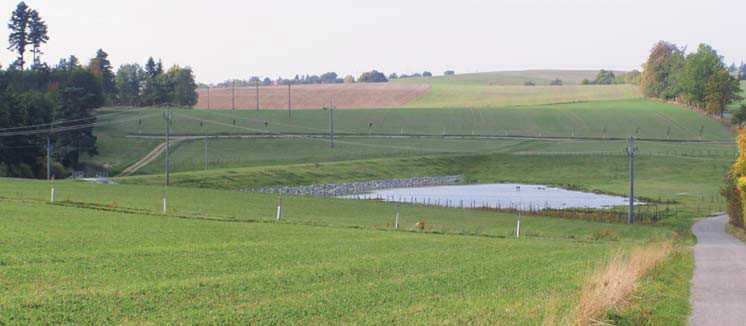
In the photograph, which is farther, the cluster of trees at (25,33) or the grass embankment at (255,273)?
the cluster of trees at (25,33)

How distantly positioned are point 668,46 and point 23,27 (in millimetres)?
123833

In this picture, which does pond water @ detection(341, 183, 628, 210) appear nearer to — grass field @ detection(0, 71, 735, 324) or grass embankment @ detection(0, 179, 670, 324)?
grass field @ detection(0, 71, 735, 324)

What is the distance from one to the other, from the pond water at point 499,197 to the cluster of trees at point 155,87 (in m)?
86.0

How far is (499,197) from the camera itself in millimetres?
82562

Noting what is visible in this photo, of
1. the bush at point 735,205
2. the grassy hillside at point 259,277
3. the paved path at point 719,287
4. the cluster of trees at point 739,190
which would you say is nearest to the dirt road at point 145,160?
the bush at point 735,205

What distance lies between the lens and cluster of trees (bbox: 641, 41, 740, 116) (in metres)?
150

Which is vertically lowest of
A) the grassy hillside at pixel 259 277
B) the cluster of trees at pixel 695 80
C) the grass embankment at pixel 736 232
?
the grass embankment at pixel 736 232

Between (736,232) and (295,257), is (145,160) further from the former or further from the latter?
(295,257)

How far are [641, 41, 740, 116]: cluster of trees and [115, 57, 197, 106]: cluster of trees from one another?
90334 mm

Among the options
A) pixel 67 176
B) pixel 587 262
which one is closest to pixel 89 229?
pixel 587 262

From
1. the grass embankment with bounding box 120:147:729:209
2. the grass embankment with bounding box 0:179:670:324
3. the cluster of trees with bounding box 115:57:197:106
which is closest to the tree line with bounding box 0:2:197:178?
the cluster of trees with bounding box 115:57:197:106

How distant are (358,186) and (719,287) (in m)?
68.5

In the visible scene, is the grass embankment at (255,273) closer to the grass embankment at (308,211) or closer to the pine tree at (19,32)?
the grass embankment at (308,211)

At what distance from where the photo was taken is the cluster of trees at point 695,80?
5906 inches
